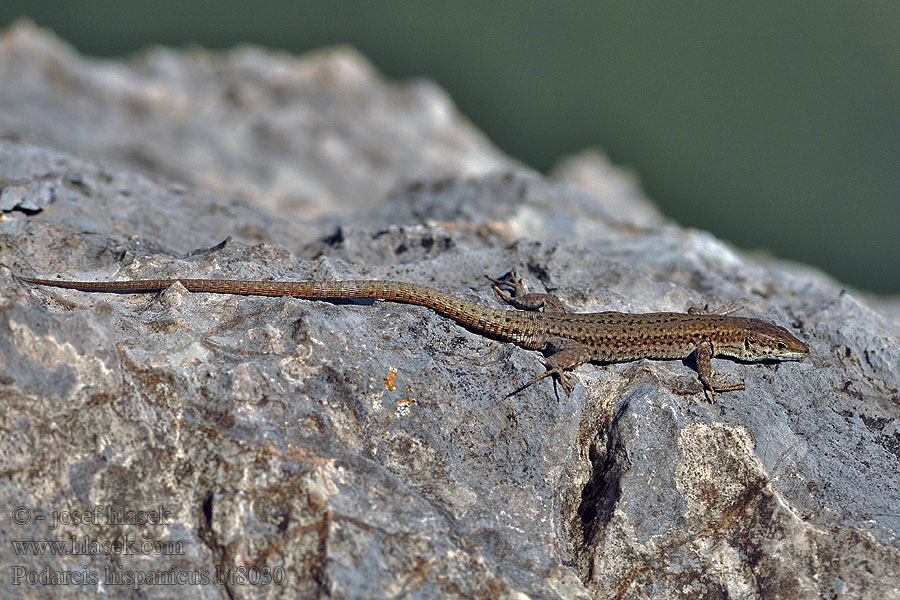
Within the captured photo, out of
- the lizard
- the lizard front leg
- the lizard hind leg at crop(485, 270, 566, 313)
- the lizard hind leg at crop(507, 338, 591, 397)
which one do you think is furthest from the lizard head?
the lizard hind leg at crop(485, 270, 566, 313)

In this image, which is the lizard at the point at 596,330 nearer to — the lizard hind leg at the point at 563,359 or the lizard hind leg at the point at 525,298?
the lizard hind leg at the point at 563,359

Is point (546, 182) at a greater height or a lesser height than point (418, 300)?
greater

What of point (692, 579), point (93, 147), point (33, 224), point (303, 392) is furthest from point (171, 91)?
point (692, 579)

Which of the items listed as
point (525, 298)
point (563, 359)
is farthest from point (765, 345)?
point (525, 298)

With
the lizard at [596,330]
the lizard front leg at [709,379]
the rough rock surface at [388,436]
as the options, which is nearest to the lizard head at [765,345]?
the lizard at [596,330]

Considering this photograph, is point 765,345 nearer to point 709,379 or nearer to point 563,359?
point 709,379

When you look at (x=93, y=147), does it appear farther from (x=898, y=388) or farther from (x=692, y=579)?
(x=898, y=388)

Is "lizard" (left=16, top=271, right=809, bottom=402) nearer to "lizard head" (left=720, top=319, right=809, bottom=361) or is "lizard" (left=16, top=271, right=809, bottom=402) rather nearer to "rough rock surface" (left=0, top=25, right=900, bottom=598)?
"lizard head" (left=720, top=319, right=809, bottom=361)
